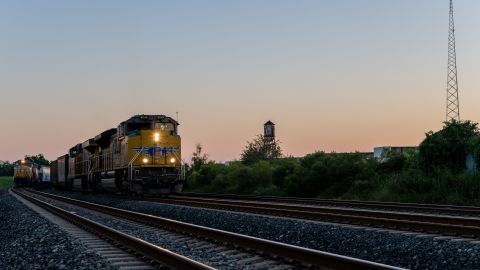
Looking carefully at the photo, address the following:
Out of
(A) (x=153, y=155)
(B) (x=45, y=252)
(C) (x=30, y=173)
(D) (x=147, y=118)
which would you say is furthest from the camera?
(C) (x=30, y=173)

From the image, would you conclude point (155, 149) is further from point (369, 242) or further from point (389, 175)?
point (369, 242)

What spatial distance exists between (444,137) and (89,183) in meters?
21.9

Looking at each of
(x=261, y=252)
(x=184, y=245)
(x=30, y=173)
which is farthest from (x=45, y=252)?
(x=30, y=173)

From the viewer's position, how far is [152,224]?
14.1 m

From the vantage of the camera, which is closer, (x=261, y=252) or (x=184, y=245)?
(x=261, y=252)

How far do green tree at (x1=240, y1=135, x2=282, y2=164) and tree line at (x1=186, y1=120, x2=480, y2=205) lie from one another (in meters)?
10.3

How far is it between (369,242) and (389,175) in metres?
17.3

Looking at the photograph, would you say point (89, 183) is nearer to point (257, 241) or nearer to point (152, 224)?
point (152, 224)

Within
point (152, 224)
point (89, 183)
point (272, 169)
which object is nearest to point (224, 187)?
point (272, 169)

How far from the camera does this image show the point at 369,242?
951cm

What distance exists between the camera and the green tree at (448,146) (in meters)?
24.0

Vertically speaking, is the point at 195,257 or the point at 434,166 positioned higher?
the point at 434,166

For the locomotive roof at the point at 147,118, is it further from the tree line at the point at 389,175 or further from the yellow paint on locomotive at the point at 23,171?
the yellow paint on locomotive at the point at 23,171

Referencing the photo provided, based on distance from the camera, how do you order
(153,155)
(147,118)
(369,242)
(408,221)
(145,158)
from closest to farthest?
(369,242) → (408,221) → (145,158) → (153,155) → (147,118)
